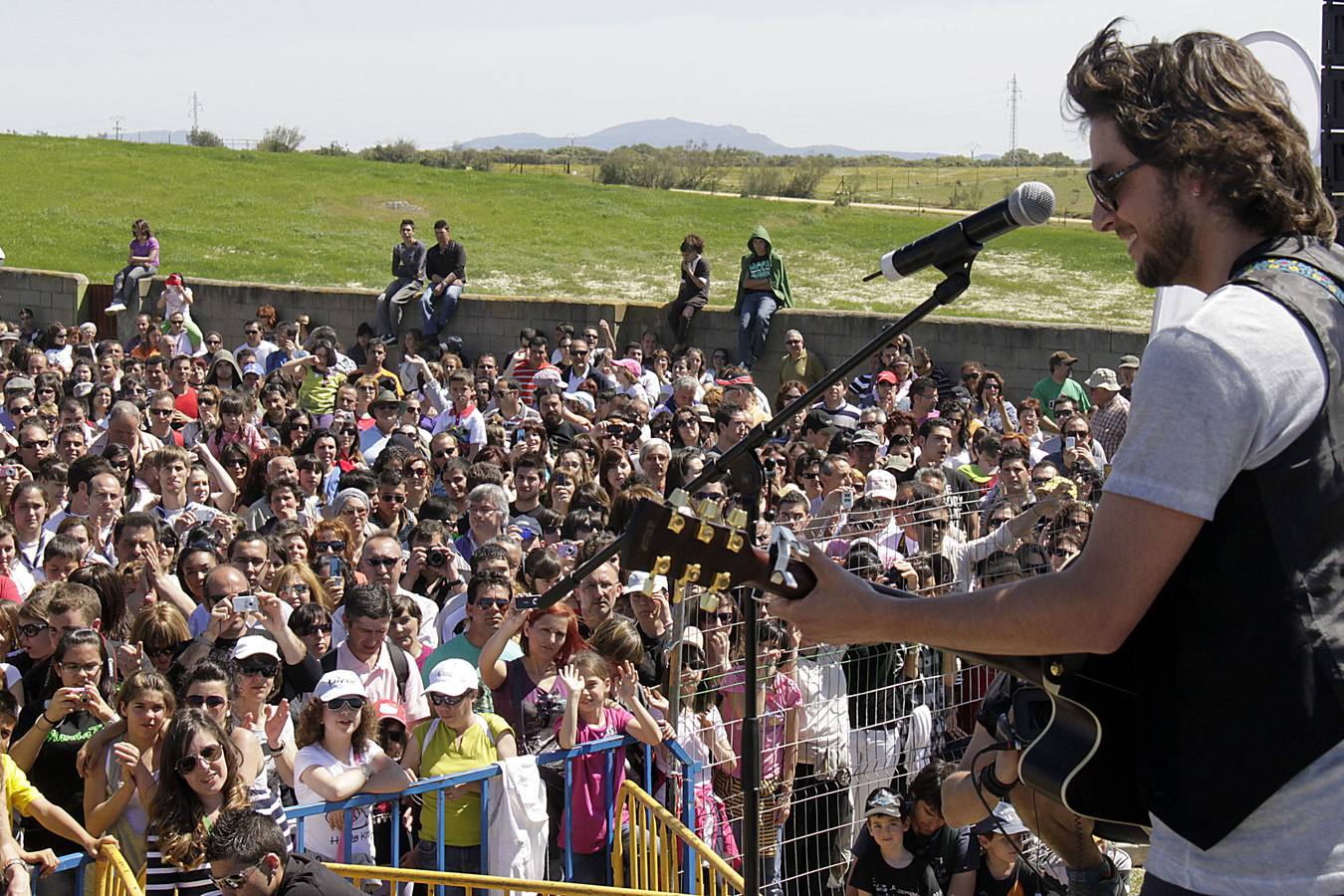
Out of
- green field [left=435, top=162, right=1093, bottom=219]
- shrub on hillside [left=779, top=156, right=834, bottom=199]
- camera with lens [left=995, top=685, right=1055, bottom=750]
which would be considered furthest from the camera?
shrub on hillside [left=779, top=156, right=834, bottom=199]

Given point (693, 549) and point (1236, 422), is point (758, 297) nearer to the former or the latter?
point (693, 549)

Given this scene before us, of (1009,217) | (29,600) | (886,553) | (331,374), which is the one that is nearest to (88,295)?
(331,374)

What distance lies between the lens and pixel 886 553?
5.71 m

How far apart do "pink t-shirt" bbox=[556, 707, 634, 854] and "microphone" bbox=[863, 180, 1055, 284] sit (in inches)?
123

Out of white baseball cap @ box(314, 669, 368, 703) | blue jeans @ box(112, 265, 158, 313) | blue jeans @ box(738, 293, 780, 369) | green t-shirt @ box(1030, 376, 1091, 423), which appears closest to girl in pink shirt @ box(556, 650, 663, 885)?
white baseball cap @ box(314, 669, 368, 703)

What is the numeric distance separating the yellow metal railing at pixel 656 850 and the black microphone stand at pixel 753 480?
197 centimetres

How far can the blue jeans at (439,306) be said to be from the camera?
1950cm

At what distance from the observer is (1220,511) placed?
2.05 metres

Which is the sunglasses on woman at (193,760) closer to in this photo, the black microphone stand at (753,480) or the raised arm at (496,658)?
the raised arm at (496,658)

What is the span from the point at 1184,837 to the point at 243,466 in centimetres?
967

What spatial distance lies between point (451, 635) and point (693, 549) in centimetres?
501

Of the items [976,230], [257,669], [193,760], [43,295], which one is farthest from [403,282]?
[976,230]

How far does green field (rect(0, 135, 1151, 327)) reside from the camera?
2666 centimetres

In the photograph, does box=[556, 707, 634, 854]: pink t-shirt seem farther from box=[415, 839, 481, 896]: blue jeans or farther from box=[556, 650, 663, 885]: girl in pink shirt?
box=[415, 839, 481, 896]: blue jeans
